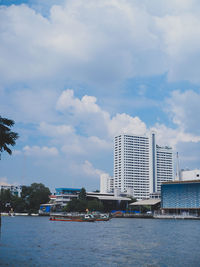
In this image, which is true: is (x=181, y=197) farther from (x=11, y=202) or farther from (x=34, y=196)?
(x=11, y=202)

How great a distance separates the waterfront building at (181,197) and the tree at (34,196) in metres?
52.6

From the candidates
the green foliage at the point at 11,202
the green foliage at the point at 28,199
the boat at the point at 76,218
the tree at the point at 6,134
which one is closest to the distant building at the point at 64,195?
the green foliage at the point at 28,199

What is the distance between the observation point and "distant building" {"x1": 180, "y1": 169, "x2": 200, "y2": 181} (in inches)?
6452

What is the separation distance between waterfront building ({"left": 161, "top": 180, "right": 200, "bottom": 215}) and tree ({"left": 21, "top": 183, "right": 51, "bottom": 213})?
2070 inches

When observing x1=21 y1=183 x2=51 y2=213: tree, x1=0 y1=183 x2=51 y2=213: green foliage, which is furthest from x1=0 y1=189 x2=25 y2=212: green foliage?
x1=21 y1=183 x2=51 y2=213: tree

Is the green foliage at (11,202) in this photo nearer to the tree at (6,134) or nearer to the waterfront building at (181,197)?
the waterfront building at (181,197)

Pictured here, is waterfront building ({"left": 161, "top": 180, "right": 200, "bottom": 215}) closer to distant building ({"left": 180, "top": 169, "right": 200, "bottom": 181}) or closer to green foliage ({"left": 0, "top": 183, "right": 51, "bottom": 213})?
distant building ({"left": 180, "top": 169, "right": 200, "bottom": 181})

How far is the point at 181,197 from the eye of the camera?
13938cm

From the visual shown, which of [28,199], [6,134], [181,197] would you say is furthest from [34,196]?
[6,134]

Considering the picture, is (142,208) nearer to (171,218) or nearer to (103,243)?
(171,218)

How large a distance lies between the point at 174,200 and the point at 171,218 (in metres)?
8.10

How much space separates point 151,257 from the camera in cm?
3403

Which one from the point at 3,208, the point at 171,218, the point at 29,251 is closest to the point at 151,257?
the point at 29,251

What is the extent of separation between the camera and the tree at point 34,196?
15788 cm
